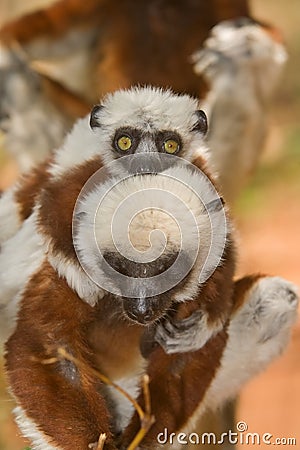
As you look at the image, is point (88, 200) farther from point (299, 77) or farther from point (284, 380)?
point (299, 77)

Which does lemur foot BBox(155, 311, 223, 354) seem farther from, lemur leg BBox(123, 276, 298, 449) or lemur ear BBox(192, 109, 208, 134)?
lemur ear BBox(192, 109, 208, 134)

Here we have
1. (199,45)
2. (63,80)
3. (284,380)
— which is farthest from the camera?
(63,80)

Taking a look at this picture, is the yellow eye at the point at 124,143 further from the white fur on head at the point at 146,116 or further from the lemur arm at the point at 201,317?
the lemur arm at the point at 201,317

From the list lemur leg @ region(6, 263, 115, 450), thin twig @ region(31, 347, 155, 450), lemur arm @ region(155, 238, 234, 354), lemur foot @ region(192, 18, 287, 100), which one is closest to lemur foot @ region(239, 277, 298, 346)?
lemur arm @ region(155, 238, 234, 354)

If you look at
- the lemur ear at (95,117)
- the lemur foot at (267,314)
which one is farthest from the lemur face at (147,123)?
the lemur foot at (267,314)

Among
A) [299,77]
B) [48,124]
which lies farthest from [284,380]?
[299,77]

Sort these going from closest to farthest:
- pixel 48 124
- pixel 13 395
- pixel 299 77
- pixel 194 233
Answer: pixel 194 233 → pixel 13 395 → pixel 48 124 → pixel 299 77
